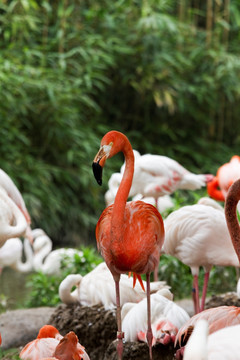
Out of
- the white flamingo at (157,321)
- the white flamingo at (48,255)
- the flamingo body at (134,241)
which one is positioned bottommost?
the white flamingo at (48,255)

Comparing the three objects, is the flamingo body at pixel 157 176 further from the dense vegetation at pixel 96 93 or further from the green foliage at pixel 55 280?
the dense vegetation at pixel 96 93

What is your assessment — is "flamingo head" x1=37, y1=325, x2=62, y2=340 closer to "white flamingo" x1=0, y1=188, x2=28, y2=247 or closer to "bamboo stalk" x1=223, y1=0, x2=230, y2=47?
"white flamingo" x1=0, y1=188, x2=28, y2=247

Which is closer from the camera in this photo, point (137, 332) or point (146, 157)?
point (137, 332)

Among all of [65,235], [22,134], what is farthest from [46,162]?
[65,235]

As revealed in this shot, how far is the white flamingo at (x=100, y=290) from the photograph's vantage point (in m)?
3.26

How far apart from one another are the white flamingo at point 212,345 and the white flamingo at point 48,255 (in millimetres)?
2879

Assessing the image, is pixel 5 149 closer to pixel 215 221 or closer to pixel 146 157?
pixel 146 157

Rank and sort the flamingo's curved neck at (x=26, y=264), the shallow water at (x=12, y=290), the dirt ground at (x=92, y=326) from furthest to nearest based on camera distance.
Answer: the flamingo's curved neck at (x=26, y=264) < the shallow water at (x=12, y=290) < the dirt ground at (x=92, y=326)

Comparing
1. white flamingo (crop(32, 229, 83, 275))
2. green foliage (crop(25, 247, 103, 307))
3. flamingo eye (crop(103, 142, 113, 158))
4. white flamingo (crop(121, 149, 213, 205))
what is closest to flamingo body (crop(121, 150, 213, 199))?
white flamingo (crop(121, 149, 213, 205))

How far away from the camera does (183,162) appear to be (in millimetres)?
8391

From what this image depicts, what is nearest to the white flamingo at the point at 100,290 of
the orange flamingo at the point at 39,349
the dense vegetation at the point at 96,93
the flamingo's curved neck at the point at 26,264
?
the orange flamingo at the point at 39,349

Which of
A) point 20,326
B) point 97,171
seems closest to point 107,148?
point 97,171

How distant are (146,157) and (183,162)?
4129 millimetres

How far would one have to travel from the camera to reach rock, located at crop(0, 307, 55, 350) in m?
3.54
